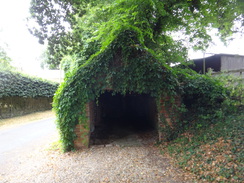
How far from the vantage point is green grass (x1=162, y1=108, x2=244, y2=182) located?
143 inches

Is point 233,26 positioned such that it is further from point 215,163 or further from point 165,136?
point 215,163

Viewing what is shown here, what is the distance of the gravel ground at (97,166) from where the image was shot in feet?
13.2

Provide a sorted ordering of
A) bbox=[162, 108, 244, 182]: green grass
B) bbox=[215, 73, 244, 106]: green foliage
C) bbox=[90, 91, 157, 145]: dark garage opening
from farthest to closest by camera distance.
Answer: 1. bbox=[90, 91, 157, 145]: dark garage opening
2. bbox=[215, 73, 244, 106]: green foliage
3. bbox=[162, 108, 244, 182]: green grass

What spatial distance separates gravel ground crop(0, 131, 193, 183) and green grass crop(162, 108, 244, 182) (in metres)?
0.39

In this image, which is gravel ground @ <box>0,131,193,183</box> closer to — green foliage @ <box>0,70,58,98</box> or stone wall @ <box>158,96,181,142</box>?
stone wall @ <box>158,96,181,142</box>

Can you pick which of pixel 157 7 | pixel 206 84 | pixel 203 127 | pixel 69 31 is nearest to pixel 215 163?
pixel 203 127

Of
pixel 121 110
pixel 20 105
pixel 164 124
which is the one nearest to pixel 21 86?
pixel 20 105

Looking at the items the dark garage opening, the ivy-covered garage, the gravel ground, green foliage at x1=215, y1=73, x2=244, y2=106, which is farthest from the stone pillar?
green foliage at x1=215, y1=73, x2=244, y2=106

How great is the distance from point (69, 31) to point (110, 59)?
6.32ft

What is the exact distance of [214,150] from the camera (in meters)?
4.38

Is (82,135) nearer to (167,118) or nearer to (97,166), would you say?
(97,166)

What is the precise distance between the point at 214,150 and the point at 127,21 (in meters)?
5.61

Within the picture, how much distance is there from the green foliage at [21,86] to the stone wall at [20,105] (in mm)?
491

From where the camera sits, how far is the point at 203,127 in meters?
5.58
